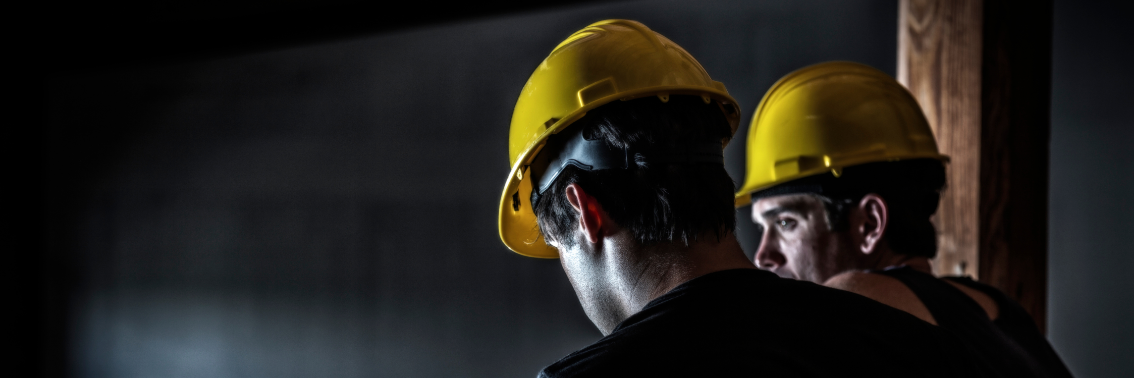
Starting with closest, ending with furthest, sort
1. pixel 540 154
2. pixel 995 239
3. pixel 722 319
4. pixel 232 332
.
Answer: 1. pixel 722 319
2. pixel 540 154
3. pixel 995 239
4. pixel 232 332

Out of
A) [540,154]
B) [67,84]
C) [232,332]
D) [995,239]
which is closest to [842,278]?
[540,154]

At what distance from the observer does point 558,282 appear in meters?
3.89

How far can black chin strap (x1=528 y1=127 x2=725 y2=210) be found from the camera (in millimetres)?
999

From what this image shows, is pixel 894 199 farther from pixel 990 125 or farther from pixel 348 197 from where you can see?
pixel 348 197

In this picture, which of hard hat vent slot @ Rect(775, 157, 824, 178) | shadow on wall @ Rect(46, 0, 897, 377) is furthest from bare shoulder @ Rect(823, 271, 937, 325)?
shadow on wall @ Rect(46, 0, 897, 377)

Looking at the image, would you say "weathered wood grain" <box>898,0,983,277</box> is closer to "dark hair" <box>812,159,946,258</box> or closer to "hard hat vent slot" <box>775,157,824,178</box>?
"dark hair" <box>812,159,946,258</box>

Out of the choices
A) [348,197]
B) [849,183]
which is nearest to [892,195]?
[849,183]

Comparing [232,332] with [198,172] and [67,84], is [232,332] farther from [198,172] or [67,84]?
[67,84]

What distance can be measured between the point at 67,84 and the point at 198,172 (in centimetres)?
170

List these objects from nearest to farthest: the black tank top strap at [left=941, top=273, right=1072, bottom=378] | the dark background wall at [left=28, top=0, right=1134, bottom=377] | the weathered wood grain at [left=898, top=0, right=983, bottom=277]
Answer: the black tank top strap at [left=941, top=273, right=1072, bottom=378] < the weathered wood grain at [left=898, top=0, right=983, bottom=277] < the dark background wall at [left=28, top=0, right=1134, bottom=377]

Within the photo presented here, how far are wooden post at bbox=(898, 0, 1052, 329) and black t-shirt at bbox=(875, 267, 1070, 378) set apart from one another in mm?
735

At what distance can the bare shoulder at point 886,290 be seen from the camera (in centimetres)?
129

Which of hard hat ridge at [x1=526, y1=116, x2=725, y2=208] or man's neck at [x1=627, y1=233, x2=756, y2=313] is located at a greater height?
hard hat ridge at [x1=526, y1=116, x2=725, y2=208]

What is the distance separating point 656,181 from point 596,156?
4.0 inches
